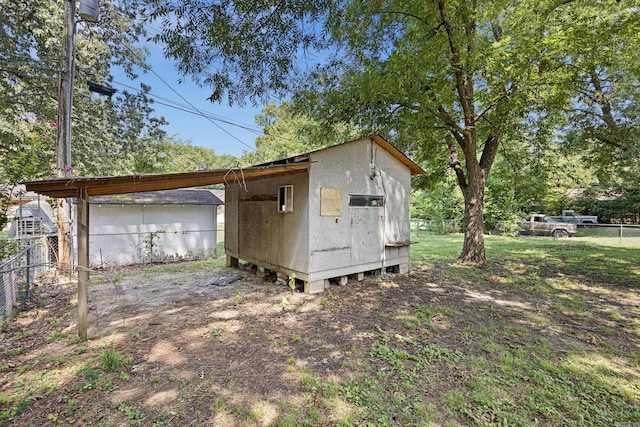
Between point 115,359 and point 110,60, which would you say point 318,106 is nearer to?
point 115,359

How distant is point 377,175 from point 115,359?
578 centimetres

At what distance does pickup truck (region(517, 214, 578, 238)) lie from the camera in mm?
16875

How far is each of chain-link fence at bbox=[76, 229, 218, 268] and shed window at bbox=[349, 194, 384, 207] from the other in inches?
258

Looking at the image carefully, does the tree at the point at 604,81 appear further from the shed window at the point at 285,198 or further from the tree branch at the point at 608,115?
the shed window at the point at 285,198

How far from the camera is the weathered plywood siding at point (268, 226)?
5719 mm

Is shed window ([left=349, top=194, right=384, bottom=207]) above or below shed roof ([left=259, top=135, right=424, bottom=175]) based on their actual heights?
below

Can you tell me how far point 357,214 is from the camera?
6.40 metres

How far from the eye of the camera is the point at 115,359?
9.80 ft

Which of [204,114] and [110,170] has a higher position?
[204,114]

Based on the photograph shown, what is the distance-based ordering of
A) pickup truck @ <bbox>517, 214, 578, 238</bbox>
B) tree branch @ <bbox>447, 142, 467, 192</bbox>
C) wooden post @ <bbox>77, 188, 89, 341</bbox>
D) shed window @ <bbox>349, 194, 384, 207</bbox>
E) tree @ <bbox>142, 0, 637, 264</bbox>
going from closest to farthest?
wooden post @ <bbox>77, 188, 89, 341</bbox>
tree @ <bbox>142, 0, 637, 264</bbox>
shed window @ <bbox>349, 194, 384, 207</bbox>
tree branch @ <bbox>447, 142, 467, 192</bbox>
pickup truck @ <bbox>517, 214, 578, 238</bbox>

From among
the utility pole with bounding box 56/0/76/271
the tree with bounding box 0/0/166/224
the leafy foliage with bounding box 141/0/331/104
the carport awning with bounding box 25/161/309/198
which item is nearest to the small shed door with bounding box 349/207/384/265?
the carport awning with bounding box 25/161/309/198

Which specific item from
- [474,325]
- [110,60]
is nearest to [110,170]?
[110,60]

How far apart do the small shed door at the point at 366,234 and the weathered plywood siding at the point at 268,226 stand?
4.07 feet

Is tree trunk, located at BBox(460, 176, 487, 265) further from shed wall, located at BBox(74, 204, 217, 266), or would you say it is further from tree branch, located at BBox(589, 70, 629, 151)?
shed wall, located at BBox(74, 204, 217, 266)
